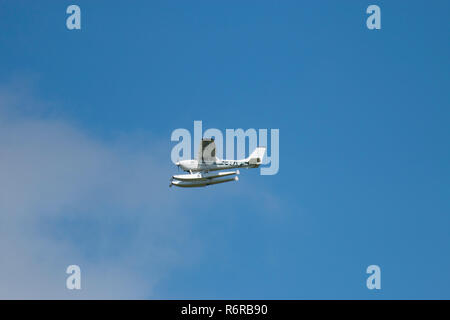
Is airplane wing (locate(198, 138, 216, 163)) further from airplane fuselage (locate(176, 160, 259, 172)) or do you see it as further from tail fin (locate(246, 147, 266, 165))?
tail fin (locate(246, 147, 266, 165))

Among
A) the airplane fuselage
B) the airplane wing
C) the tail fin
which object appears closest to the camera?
the airplane wing

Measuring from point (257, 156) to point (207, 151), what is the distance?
7445 mm

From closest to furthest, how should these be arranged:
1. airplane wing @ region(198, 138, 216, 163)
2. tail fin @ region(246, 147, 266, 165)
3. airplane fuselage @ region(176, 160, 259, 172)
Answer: airplane wing @ region(198, 138, 216, 163)
airplane fuselage @ region(176, 160, 259, 172)
tail fin @ region(246, 147, 266, 165)

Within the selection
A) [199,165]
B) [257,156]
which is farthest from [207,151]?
[257,156]

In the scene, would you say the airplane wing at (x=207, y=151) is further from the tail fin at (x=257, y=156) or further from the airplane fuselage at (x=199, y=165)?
the tail fin at (x=257, y=156)

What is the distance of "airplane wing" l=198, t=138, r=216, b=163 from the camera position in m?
82.1

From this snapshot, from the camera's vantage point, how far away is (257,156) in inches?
3460

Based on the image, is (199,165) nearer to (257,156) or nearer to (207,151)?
(207,151)

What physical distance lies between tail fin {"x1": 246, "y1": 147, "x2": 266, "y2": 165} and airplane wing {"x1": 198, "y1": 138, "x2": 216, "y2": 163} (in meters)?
5.59
